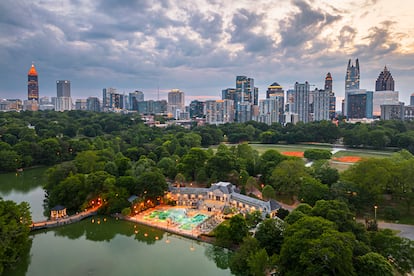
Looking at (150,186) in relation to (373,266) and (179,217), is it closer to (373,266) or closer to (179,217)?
(179,217)

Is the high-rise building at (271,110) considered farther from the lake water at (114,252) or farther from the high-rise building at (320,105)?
the lake water at (114,252)

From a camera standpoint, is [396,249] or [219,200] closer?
[396,249]

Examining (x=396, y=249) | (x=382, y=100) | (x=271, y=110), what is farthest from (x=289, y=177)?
(x=382, y=100)

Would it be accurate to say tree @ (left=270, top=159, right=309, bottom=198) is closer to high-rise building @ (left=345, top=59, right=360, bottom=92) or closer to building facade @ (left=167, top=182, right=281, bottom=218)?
building facade @ (left=167, top=182, right=281, bottom=218)

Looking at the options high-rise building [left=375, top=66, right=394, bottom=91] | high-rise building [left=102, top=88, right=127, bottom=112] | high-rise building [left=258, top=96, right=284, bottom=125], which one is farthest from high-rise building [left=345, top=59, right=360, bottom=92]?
high-rise building [left=102, top=88, right=127, bottom=112]

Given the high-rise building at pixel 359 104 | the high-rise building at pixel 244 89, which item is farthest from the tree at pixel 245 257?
the high-rise building at pixel 359 104

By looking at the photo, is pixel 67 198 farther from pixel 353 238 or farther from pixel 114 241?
pixel 353 238
